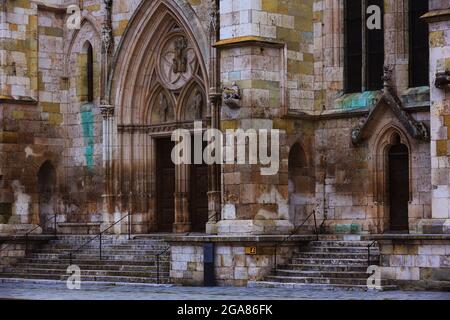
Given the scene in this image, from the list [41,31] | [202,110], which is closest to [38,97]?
[41,31]

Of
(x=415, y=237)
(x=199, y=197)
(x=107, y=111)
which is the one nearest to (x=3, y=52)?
(x=107, y=111)

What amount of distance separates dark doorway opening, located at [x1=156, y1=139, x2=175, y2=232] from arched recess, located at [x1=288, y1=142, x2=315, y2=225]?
4.83 meters

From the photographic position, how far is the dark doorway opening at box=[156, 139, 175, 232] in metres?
36.6

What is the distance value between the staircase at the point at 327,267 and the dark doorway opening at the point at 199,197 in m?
4.64

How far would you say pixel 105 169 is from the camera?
37125mm

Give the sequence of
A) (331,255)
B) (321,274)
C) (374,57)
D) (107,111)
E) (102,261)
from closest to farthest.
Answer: (321,274) < (331,255) < (374,57) < (102,261) < (107,111)

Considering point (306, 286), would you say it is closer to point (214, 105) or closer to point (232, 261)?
point (232, 261)

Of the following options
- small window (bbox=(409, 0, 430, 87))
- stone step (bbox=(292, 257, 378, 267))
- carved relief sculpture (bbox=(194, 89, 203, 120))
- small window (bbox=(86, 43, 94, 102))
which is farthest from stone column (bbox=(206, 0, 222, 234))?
small window (bbox=(86, 43, 94, 102))

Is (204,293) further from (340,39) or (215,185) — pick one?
(340,39)

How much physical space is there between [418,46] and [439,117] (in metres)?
3.47

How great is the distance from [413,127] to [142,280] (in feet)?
25.4

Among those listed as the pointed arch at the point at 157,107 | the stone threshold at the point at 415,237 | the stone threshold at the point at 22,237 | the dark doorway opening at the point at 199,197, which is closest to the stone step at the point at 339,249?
the stone threshold at the point at 415,237

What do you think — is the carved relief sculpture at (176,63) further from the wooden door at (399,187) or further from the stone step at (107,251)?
the wooden door at (399,187)

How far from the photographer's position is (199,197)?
3572cm
